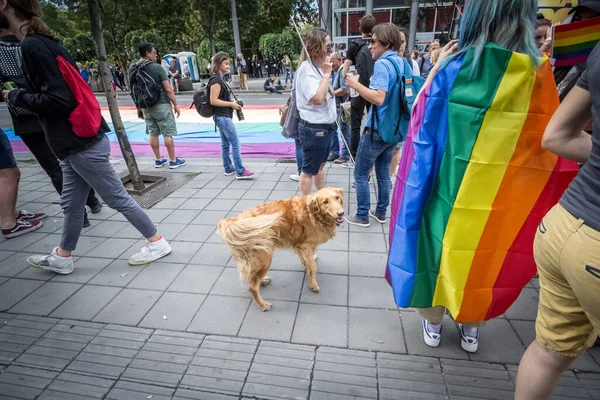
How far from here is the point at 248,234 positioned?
7.80ft

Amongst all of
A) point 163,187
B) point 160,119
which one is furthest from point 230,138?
point 160,119

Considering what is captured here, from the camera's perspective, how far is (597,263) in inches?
40.9

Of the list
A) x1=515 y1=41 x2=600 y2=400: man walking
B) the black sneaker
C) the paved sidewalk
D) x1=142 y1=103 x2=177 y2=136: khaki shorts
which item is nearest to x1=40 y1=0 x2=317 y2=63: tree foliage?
x1=142 y1=103 x2=177 y2=136: khaki shorts

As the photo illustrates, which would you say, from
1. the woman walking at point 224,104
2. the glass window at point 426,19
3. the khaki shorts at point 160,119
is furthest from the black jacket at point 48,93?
the glass window at point 426,19

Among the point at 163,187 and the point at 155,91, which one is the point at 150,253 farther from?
the point at 155,91

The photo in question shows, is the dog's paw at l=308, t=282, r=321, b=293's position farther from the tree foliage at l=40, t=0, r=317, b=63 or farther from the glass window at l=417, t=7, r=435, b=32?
the glass window at l=417, t=7, r=435, b=32

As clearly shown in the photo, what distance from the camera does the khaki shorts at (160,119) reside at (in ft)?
18.9

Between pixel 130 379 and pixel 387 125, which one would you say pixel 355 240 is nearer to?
pixel 387 125

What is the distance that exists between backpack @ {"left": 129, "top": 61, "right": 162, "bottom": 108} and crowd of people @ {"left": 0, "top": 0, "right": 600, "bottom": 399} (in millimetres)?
22

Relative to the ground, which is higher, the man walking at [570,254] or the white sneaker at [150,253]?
the man walking at [570,254]

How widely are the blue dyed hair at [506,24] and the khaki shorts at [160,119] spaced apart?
542 cm

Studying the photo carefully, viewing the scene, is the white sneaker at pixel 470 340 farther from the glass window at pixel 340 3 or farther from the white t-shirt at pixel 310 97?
the glass window at pixel 340 3

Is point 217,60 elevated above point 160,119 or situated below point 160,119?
above

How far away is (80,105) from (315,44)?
2322 millimetres
